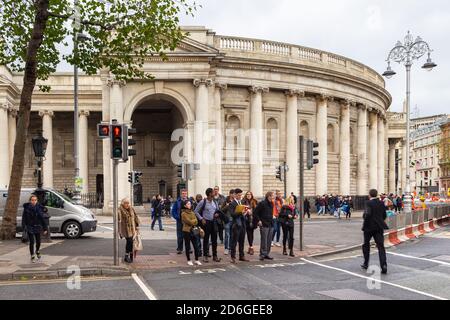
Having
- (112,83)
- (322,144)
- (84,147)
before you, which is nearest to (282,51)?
(322,144)

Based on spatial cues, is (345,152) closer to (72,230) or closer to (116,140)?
(72,230)

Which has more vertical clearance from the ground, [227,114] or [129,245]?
[227,114]

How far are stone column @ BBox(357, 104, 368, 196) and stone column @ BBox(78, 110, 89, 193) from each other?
24672 mm

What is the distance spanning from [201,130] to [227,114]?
3782mm

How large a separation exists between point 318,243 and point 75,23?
1105cm

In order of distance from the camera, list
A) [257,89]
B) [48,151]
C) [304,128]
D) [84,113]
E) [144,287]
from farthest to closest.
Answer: [84,113] < [48,151] < [304,128] < [257,89] < [144,287]

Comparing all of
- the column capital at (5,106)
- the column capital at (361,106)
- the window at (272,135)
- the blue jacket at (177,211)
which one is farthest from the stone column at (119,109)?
the column capital at (361,106)

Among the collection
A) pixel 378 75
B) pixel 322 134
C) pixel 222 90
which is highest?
pixel 378 75

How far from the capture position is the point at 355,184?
45250 mm

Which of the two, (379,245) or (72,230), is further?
(72,230)

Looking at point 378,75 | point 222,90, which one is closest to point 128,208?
point 222,90

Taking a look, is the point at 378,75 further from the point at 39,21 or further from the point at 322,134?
the point at 39,21

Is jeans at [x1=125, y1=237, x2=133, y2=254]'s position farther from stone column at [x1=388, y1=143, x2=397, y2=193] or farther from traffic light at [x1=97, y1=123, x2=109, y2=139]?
stone column at [x1=388, y1=143, x2=397, y2=193]

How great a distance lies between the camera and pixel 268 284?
9648mm
